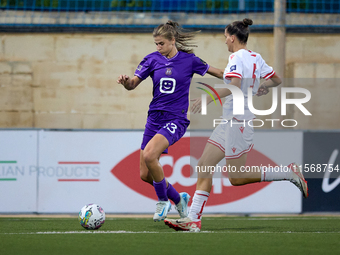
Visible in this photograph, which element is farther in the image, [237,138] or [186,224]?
[186,224]

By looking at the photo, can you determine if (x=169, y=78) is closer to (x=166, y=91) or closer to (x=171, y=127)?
(x=166, y=91)

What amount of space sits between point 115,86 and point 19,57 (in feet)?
6.31

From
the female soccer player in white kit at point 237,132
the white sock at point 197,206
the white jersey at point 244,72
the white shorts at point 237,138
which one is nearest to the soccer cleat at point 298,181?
the female soccer player in white kit at point 237,132

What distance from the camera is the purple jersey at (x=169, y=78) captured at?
526cm

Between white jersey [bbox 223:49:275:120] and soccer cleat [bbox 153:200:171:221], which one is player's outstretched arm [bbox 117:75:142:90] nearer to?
white jersey [bbox 223:49:275:120]

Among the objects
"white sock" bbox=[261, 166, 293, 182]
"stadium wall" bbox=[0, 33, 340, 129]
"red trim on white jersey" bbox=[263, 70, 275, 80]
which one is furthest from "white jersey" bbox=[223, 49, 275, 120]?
"stadium wall" bbox=[0, 33, 340, 129]

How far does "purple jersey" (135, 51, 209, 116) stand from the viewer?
5.26 metres

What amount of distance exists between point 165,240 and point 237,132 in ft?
3.62

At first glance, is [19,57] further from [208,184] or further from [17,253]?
[17,253]

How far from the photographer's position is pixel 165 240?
4.22 m

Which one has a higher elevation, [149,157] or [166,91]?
[166,91]

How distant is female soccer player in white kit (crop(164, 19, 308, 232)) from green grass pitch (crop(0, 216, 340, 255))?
1.20 feet

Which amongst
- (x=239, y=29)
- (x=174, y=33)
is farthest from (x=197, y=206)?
(x=174, y=33)

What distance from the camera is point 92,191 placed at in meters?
7.19
